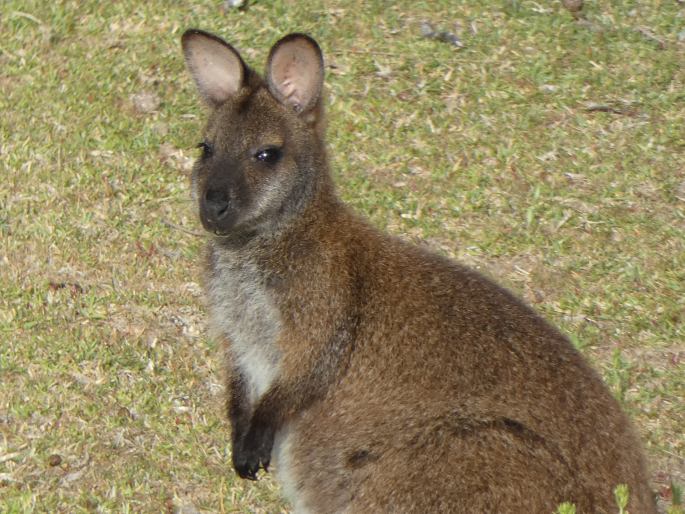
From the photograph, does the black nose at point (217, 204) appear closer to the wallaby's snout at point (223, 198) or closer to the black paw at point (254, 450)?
the wallaby's snout at point (223, 198)

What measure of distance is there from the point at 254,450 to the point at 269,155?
1.15 metres

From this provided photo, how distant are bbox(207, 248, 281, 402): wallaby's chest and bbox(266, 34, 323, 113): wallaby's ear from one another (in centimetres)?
70

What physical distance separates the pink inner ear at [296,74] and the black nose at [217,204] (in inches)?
21.1

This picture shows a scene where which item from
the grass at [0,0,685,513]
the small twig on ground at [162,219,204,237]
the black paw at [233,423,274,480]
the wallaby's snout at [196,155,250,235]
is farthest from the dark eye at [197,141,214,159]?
the small twig on ground at [162,219,204,237]

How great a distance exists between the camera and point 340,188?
636 cm

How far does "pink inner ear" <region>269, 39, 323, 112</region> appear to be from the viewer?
14.5 feet

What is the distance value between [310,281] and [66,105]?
9.71 ft

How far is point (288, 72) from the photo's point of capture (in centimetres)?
452

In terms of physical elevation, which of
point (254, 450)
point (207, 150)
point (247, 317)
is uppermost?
point (207, 150)

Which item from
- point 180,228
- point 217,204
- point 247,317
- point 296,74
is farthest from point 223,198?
point 180,228

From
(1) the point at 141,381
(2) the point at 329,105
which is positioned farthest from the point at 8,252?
(2) the point at 329,105

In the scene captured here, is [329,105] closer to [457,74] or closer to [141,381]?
[457,74]

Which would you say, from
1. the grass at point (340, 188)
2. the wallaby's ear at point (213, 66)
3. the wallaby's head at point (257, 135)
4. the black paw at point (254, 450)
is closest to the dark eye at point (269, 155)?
the wallaby's head at point (257, 135)

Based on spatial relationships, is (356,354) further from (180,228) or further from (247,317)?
(180,228)
